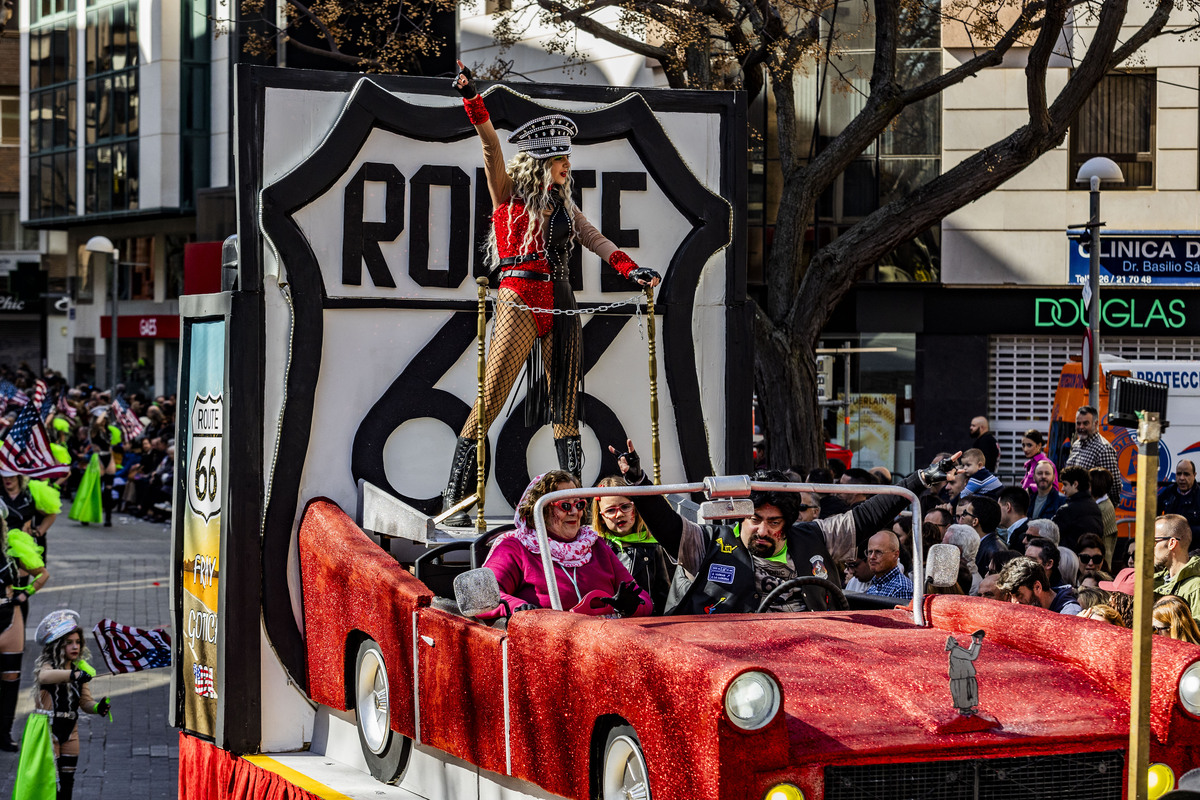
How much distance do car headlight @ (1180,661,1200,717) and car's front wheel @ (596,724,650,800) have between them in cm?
163

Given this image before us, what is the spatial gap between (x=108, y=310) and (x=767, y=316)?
3463 cm

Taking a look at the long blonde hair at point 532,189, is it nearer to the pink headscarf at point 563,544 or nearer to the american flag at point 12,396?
the pink headscarf at point 563,544

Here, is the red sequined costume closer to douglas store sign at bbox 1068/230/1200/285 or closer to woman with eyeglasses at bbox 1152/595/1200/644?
woman with eyeglasses at bbox 1152/595/1200/644

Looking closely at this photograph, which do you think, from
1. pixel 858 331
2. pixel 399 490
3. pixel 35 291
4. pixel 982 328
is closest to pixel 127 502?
pixel 858 331

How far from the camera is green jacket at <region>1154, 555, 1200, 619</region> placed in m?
7.79

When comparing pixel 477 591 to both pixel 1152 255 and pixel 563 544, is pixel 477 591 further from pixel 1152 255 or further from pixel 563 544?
pixel 1152 255

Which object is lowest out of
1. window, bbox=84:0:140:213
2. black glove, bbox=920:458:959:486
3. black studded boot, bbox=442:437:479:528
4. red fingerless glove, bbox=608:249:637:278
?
black studded boot, bbox=442:437:479:528

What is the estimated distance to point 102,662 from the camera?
13.6m

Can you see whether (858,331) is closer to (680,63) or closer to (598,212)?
(680,63)

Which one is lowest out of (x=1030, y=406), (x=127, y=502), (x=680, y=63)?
(x=127, y=502)

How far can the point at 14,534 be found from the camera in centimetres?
1148

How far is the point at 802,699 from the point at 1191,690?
3.91 feet

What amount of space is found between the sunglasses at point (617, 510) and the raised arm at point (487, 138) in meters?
1.58

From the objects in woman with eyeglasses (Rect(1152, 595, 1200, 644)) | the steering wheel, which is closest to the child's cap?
the steering wheel
